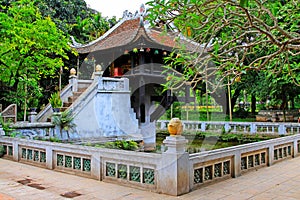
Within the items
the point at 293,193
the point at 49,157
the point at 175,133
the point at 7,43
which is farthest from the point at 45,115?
the point at 293,193

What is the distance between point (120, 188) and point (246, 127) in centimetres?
1129

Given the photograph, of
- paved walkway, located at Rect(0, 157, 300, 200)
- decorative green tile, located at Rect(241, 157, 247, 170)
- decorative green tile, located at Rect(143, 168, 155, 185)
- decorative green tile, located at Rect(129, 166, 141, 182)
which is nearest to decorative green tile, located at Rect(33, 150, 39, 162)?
paved walkway, located at Rect(0, 157, 300, 200)

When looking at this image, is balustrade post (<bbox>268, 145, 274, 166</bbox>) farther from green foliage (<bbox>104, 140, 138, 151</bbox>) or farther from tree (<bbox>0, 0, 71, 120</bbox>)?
tree (<bbox>0, 0, 71, 120</bbox>)

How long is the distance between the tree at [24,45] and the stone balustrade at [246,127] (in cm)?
810

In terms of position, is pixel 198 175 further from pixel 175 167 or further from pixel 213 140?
pixel 213 140

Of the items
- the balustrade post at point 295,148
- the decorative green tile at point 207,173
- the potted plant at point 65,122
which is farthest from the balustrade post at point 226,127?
the decorative green tile at point 207,173

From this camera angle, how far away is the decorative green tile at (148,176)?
467 centimetres

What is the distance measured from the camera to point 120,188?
15.7 feet

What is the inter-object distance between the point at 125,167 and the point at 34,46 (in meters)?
7.47

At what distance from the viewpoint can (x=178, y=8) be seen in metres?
4.52

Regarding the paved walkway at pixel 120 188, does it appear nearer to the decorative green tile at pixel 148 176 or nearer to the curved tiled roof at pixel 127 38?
the decorative green tile at pixel 148 176

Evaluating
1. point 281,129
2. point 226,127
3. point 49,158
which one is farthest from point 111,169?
point 226,127

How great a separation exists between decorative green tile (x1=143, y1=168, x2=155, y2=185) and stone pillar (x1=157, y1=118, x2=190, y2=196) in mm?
183

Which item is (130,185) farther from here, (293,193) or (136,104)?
(136,104)
